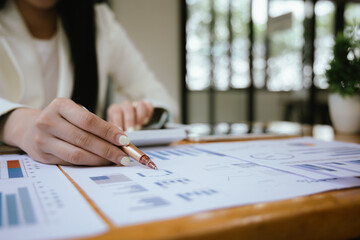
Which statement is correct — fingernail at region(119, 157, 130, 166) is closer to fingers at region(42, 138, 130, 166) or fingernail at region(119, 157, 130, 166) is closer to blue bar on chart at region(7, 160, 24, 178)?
fingers at region(42, 138, 130, 166)

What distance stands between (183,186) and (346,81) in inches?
32.4

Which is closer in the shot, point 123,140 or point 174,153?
point 123,140

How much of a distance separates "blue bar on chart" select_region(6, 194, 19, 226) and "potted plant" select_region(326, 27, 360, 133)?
0.95m

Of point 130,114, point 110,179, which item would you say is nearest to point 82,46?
point 130,114

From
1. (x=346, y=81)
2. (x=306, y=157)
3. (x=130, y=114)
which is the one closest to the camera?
(x=306, y=157)

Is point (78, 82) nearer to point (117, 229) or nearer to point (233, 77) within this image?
point (117, 229)

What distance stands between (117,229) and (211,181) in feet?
0.50

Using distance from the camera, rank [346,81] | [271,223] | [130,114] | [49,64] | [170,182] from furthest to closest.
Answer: [49,64]
[346,81]
[130,114]
[170,182]
[271,223]

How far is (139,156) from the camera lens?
0.42 m

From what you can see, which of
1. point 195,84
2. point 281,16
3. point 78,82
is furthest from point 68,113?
point 195,84

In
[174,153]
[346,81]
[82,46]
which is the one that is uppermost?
[82,46]

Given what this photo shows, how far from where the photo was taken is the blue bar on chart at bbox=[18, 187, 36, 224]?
0.23m

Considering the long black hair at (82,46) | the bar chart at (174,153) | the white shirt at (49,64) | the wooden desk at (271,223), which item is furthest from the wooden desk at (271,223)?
the white shirt at (49,64)

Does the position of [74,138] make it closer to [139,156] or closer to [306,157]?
[139,156]
